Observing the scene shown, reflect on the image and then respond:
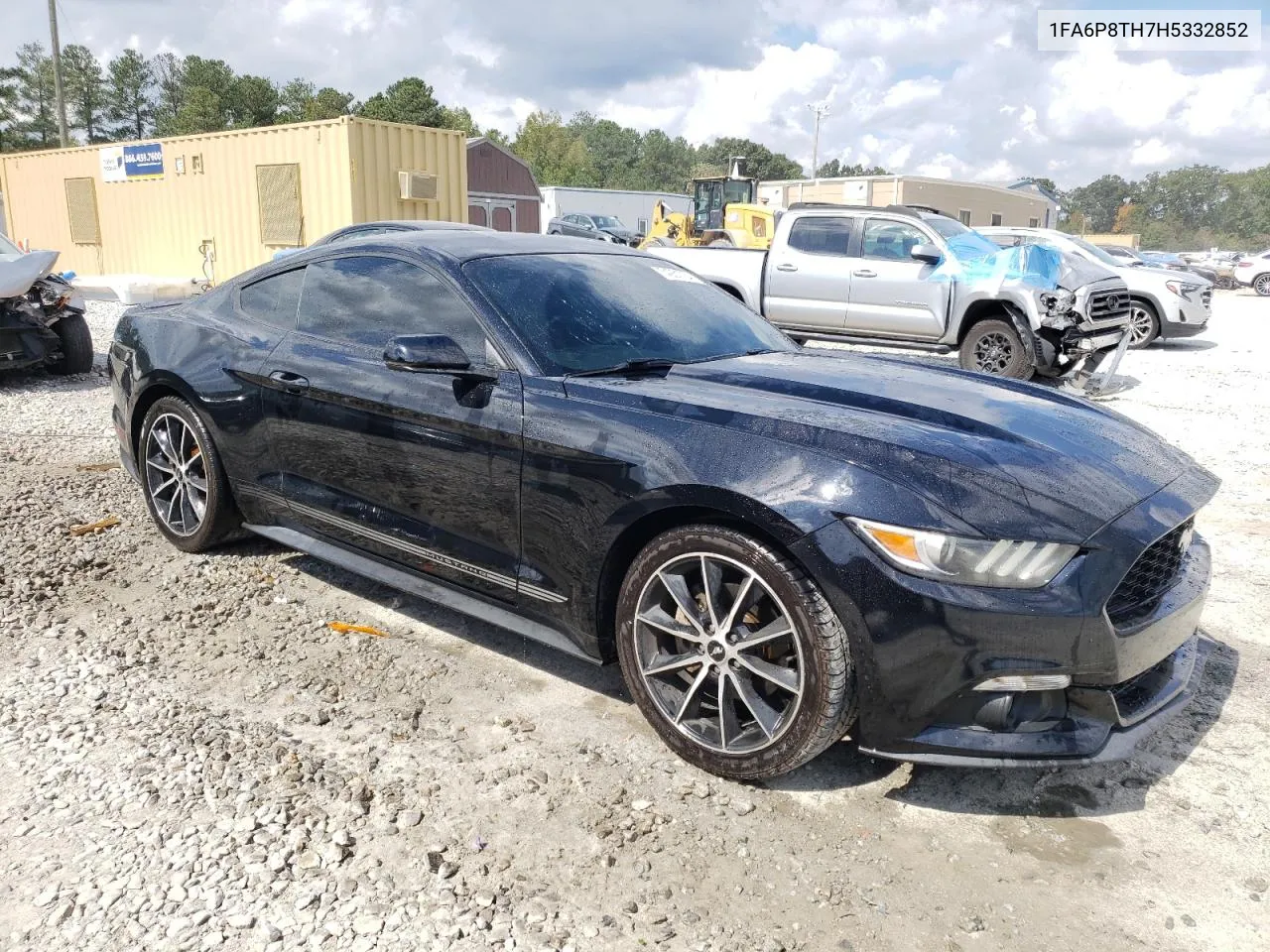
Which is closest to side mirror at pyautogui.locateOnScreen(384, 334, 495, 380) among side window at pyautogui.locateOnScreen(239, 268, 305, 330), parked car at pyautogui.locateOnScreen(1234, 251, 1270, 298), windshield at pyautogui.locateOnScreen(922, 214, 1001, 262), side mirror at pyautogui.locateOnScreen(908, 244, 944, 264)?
side window at pyautogui.locateOnScreen(239, 268, 305, 330)

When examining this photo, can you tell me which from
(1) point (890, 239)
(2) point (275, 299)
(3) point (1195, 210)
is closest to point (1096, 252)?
(1) point (890, 239)

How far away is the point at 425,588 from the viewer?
3504mm

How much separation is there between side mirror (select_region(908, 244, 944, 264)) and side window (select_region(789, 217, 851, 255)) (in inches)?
39.5

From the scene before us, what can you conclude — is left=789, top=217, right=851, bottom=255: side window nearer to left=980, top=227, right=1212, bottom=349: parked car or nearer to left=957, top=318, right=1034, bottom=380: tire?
left=957, top=318, right=1034, bottom=380: tire

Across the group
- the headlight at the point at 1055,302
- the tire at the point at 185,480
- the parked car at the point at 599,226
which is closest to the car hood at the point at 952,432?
the tire at the point at 185,480

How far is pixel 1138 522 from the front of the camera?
8.46ft

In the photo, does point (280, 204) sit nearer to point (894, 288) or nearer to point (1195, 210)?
point (894, 288)

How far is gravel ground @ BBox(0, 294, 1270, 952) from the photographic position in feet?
7.37

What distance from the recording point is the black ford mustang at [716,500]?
2441mm

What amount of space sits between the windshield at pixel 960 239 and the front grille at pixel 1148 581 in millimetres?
7887

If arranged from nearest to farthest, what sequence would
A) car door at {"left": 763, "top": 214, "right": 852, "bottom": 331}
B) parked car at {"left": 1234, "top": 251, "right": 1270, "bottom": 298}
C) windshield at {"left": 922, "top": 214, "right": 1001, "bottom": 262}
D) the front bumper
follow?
the front bumper, windshield at {"left": 922, "top": 214, "right": 1001, "bottom": 262}, car door at {"left": 763, "top": 214, "right": 852, "bottom": 331}, parked car at {"left": 1234, "top": 251, "right": 1270, "bottom": 298}

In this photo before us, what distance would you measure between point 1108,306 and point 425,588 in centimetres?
907

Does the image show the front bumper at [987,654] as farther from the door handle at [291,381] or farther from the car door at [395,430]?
the door handle at [291,381]

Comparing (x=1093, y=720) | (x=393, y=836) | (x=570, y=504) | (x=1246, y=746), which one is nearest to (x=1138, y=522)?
(x=1093, y=720)
